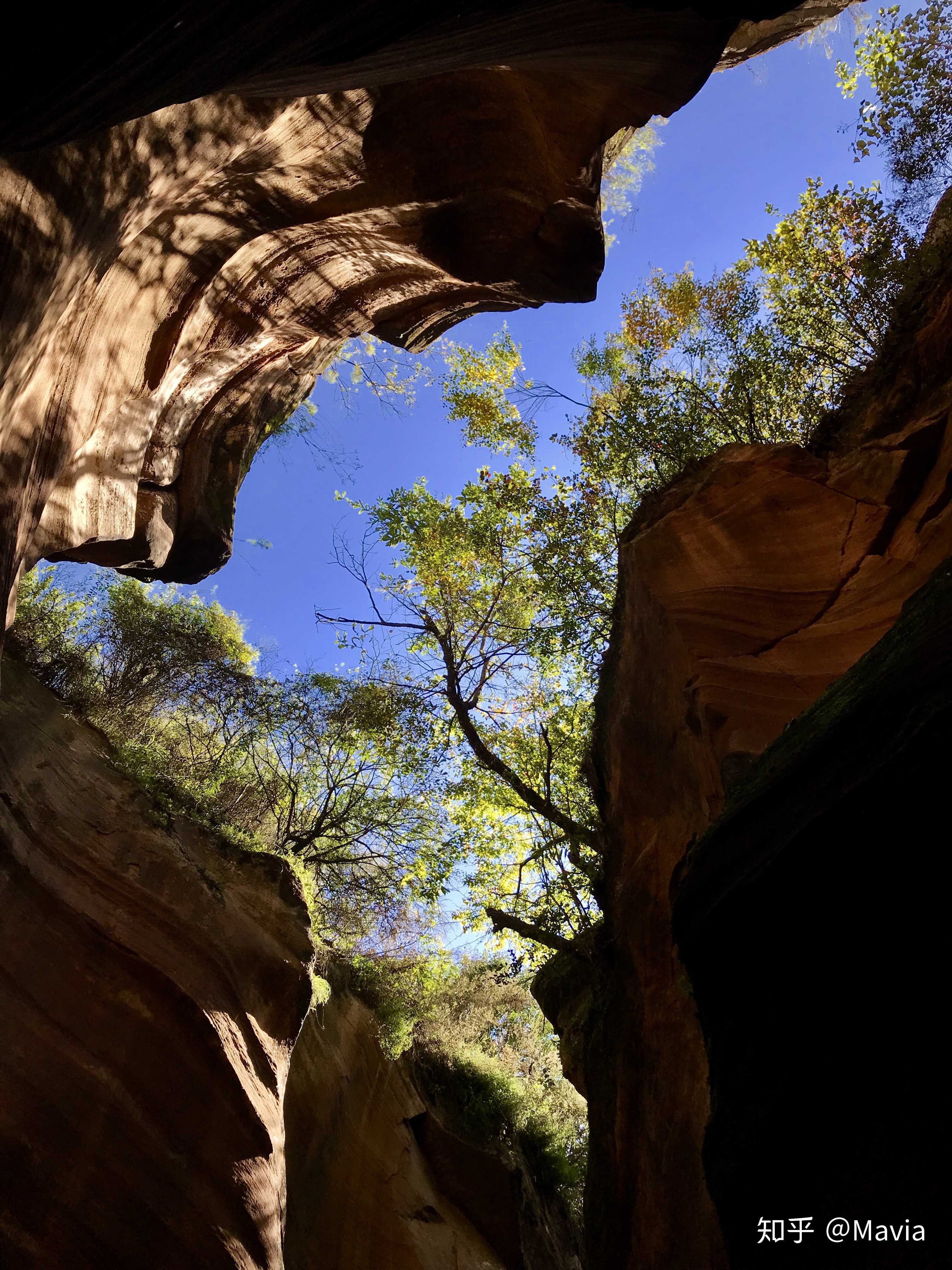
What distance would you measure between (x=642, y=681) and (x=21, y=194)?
6875 mm

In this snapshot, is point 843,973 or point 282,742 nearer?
point 843,973

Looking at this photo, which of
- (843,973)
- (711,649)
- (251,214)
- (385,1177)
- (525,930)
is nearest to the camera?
(843,973)

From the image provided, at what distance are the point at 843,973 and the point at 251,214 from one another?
8044 mm

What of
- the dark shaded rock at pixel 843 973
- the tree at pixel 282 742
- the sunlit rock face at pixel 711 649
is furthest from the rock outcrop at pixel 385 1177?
the dark shaded rock at pixel 843 973

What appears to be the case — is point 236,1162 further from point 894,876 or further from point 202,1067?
point 894,876

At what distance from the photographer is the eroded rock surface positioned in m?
6.32

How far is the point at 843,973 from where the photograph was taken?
2988 millimetres

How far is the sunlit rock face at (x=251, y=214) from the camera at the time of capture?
273 cm

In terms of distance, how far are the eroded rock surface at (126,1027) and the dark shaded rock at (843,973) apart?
602 centimetres

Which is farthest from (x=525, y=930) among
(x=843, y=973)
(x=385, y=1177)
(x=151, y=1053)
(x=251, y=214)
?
(x=251, y=214)

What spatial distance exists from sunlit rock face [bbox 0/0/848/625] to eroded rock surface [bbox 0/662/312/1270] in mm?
3105

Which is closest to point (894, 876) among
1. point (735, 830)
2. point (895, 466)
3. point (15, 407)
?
point (735, 830)

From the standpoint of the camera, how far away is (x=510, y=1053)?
17531 mm

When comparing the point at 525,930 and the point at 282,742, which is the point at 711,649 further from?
the point at 282,742
